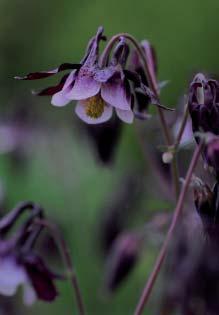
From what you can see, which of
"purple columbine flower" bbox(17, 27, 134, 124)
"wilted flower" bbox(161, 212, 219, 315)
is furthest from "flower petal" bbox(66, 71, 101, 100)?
"wilted flower" bbox(161, 212, 219, 315)

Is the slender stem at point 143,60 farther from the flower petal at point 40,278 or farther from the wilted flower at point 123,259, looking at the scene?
the wilted flower at point 123,259

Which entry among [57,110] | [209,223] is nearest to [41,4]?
[57,110]

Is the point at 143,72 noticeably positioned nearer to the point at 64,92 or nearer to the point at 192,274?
the point at 64,92

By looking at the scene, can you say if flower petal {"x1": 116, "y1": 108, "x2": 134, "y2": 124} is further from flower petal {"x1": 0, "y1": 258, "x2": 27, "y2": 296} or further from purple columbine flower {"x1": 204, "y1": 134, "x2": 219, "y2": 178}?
flower petal {"x1": 0, "y1": 258, "x2": 27, "y2": 296}

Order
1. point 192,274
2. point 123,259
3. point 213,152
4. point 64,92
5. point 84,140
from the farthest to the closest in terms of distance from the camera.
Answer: point 84,140
point 123,259
point 192,274
point 64,92
point 213,152

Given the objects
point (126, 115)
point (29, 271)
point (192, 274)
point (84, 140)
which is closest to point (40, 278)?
point (29, 271)

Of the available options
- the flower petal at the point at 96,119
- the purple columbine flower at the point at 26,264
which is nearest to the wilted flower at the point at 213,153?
the flower petal at the point at 96,119

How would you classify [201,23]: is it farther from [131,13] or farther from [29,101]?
[29,101]
